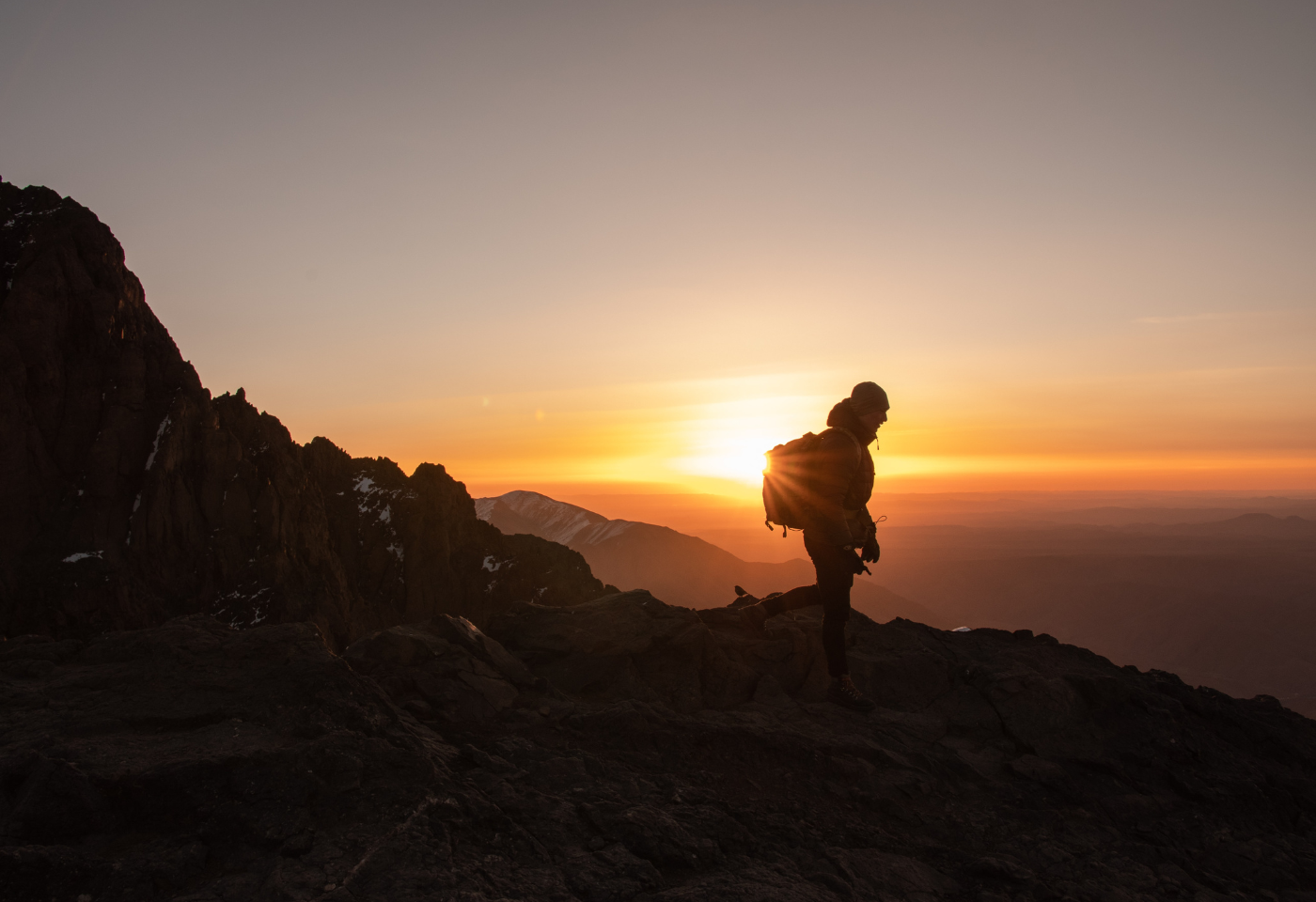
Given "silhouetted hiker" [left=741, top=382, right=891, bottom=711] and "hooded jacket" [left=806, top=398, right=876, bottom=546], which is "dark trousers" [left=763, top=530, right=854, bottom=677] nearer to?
"silhouetted hiker" [left=741, top=382, right=891, bottom=711]

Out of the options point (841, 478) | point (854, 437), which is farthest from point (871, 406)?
point (841, 478)

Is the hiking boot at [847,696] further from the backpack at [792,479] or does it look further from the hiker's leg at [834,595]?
the backpack at [792,479]

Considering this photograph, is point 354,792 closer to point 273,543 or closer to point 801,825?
point 801,825

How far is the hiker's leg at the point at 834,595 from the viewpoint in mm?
7684

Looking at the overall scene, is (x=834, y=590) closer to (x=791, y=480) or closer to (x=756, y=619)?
(x=791, y=480)

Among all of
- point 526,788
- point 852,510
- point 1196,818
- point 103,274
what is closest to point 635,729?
point 526,788

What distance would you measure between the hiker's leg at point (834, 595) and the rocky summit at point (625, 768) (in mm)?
536

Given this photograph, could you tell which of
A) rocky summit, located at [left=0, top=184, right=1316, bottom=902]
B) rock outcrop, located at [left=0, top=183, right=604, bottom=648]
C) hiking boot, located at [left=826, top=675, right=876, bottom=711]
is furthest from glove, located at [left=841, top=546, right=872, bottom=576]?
rock outcrop, located at [left=0, top=183, right=604, bottom=648]

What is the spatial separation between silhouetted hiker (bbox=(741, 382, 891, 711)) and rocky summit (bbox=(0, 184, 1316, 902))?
598 mm

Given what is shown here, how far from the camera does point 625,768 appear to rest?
5.81 metres

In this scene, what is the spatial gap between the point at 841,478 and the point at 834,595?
1280 mm

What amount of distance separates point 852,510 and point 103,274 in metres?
54.8

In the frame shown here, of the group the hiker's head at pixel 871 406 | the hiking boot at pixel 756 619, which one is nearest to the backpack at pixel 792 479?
the hiker's head at pixel 871 406

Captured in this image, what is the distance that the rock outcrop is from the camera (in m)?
41.0
